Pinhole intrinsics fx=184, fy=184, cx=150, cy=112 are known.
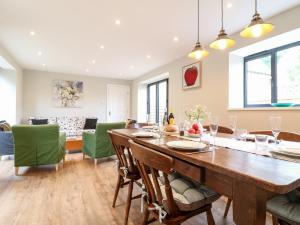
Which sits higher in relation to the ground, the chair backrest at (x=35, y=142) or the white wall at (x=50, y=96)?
the white wall at (x=50, y=96)

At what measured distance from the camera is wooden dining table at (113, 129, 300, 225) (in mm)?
690

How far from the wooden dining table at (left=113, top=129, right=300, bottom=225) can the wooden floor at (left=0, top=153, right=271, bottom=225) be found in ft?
3.45

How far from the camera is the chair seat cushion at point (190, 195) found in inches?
42.4

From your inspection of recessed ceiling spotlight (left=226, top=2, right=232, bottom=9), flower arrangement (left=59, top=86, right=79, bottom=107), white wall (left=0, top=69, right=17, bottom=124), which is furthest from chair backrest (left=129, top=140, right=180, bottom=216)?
flower arrangement (left=59, top=86, right=79, bottom=107)

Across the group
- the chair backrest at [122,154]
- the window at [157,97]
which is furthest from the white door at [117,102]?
the chair backrest at [122,154]

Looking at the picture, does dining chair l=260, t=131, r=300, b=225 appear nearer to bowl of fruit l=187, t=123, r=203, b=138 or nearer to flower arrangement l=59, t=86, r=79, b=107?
bowl of fruit l=187, t=123, r=203, b=138

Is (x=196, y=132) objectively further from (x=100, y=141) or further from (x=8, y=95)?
(x=8, y=95)

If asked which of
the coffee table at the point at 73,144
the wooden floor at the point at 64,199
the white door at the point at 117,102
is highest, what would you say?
the white door at the point at 117,102

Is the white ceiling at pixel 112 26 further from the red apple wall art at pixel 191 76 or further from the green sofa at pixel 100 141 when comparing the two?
the green sofa at pixel 100 141

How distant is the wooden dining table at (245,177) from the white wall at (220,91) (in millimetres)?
1439

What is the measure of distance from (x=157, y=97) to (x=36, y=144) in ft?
14.3

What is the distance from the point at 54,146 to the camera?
10.1 ft

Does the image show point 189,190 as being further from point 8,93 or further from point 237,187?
point 8,93

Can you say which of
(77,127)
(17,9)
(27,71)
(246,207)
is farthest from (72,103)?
(246,207)
